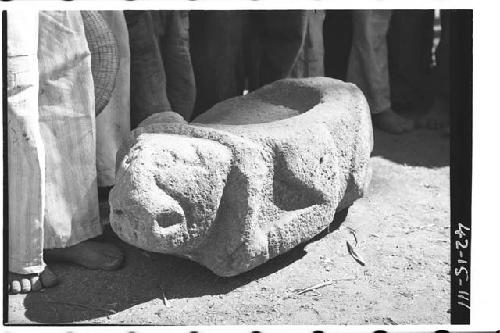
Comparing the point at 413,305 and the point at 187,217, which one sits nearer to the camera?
the point at 187,217

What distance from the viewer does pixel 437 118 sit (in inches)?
182

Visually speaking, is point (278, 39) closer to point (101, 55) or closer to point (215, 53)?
point (215, 53)

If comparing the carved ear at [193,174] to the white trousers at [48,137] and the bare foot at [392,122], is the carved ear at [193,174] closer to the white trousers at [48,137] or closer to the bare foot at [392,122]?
the white trousers at [48,137]

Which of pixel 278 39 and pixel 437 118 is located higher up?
pixel 278 39

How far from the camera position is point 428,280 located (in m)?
2.81

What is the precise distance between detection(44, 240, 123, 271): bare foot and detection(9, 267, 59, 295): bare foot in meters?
0.12

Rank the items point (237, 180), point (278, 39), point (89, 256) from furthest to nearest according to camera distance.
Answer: point (278, 39) → point (89, 256) → point (237, 180)

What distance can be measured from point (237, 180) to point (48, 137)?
65 cm

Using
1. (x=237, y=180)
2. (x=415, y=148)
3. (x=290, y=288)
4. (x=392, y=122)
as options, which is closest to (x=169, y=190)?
(x=237, y=180)

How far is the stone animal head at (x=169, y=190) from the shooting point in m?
2.30

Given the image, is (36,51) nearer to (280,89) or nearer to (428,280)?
(280,89)

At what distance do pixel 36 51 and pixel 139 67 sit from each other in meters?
0.71

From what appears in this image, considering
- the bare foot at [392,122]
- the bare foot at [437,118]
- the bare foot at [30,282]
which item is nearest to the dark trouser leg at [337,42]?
the bare foot at [392,122]

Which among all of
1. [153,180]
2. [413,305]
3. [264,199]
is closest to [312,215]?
[264,199]
